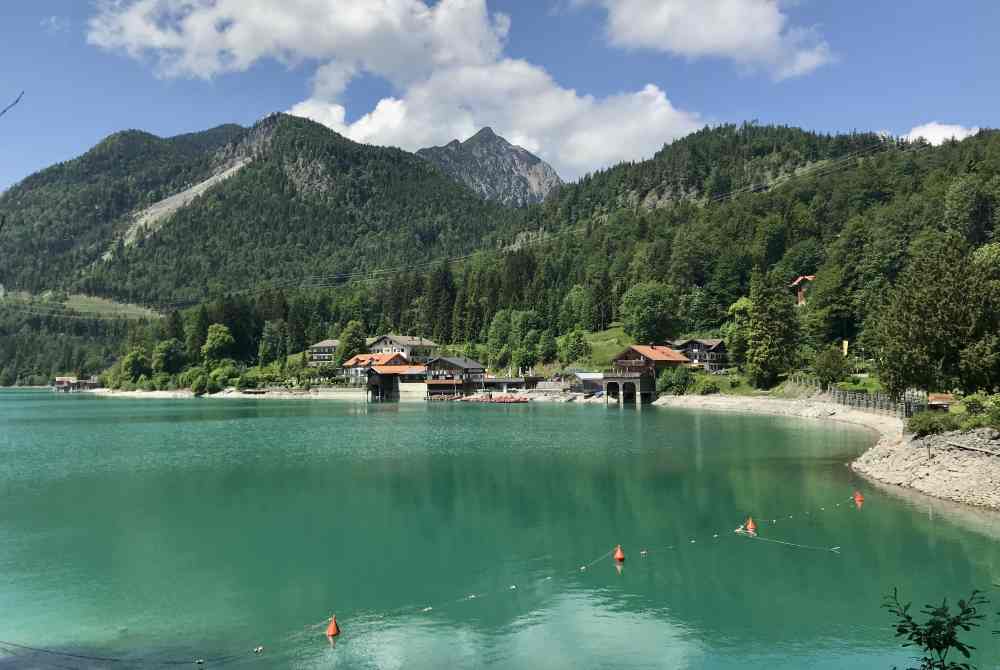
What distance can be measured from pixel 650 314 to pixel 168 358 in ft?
365

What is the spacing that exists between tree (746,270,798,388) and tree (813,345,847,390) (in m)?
10.8

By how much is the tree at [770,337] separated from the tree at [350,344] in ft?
312

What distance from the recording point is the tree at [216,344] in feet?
555

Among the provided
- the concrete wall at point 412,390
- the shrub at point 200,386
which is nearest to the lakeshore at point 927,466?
the concrete wall at point 412,390

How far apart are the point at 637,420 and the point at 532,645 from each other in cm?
6521

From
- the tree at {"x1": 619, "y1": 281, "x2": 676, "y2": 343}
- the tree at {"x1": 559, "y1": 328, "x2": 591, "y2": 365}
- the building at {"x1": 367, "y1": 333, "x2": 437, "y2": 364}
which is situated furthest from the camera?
the building at {"x1": 367, "y1": 333, "x2": 437, "y2": 364}

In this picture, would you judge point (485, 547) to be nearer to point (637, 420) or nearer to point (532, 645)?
point (532, 645)

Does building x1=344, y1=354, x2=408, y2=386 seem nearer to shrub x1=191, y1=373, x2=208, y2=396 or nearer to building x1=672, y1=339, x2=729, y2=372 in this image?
shrub x1=191, y1=373, x2=208, y2=396

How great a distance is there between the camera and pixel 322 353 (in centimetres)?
16988

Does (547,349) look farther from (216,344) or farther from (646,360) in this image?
(216,344)

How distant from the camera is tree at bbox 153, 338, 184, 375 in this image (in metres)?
171

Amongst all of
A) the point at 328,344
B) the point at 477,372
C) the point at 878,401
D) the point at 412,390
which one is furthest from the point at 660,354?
the point at 328,344

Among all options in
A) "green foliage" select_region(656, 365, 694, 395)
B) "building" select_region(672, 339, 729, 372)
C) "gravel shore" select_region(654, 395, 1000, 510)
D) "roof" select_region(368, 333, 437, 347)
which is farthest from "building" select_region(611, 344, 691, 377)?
"gravel shore" select_region(654, 395, 1000, 510)

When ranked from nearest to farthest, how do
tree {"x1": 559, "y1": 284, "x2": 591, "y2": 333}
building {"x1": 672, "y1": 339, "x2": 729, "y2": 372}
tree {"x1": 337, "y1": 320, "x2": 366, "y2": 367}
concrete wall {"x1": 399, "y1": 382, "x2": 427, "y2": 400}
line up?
building {"x1": 672, "y1": 339, "x2": 729, "y2": 372} → concrete wall {"x1": 399, "y1": 382, "x2": 427, "y2": 400} → tree {"x1": 559, "y1": 284, "x2": 591, "y2": 333} → tree {"x1": 337, "y1": 320, "x2": 366, "y2": 367}
